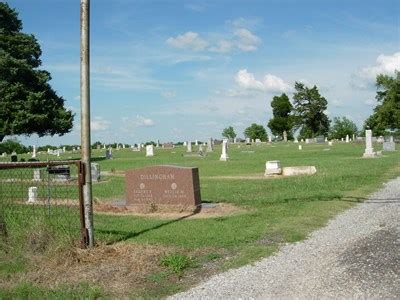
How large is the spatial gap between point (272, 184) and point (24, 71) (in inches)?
1211

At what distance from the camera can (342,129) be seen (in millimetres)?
96562

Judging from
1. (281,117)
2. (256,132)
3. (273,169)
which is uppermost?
(281,117)

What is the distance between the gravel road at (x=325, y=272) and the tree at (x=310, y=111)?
89.3 m

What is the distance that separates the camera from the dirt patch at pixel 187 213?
12.4 meters

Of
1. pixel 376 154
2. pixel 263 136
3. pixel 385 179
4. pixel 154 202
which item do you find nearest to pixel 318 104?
pixel 263 136

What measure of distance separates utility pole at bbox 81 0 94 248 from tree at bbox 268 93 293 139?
87.8m

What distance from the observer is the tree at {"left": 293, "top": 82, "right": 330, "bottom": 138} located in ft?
321

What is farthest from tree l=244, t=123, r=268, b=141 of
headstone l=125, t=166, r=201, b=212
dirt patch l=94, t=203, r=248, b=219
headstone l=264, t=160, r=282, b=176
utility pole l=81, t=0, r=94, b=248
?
utility pole l=81, t=0, r=94, b=248

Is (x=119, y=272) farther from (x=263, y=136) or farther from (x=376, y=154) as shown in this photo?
→ (x=263, y=136)

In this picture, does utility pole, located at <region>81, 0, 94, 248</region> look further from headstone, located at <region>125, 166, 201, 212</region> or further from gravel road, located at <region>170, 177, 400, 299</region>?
headstone, located at <region>125, 166, 201, 212</region>

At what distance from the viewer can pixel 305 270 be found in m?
6.96

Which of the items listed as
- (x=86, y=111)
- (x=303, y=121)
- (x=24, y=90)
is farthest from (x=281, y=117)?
(x=86, y=111)

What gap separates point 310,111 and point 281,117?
215 inches

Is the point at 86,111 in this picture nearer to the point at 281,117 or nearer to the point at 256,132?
the point at 256,132
